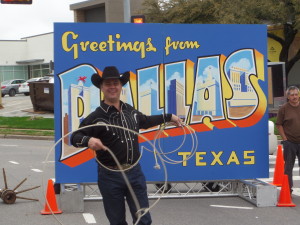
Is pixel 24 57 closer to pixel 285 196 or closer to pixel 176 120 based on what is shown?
pixel 285 196

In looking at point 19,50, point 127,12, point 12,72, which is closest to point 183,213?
point 127,12

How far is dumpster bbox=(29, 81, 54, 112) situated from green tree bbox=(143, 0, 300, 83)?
9631 mm

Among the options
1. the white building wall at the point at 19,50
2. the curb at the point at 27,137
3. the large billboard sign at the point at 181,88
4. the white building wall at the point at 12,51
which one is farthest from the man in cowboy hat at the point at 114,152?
the white building wall at the point at 12,51

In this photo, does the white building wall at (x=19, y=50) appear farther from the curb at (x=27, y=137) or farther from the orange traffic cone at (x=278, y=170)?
the orange traffic cone at (x=278, y=170)

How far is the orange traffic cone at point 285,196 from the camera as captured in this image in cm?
879

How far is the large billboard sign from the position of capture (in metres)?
8.84

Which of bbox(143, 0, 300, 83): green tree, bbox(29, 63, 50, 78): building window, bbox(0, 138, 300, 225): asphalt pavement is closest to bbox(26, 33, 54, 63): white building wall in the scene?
bbox(29, 63, 50, 78): building window

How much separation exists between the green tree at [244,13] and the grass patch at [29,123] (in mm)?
10459

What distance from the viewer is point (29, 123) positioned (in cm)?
2547

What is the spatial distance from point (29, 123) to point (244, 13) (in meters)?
12.1

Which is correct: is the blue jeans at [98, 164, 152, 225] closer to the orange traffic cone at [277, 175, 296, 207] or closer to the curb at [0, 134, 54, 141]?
the orange traffic cone at [277, 175, 296, 207]

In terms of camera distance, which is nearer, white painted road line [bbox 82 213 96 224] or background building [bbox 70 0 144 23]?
white painted road line [bbox 82 213 96 224]

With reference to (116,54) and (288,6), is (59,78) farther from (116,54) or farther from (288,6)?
(288,6)

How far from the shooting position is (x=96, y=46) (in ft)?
29.0
